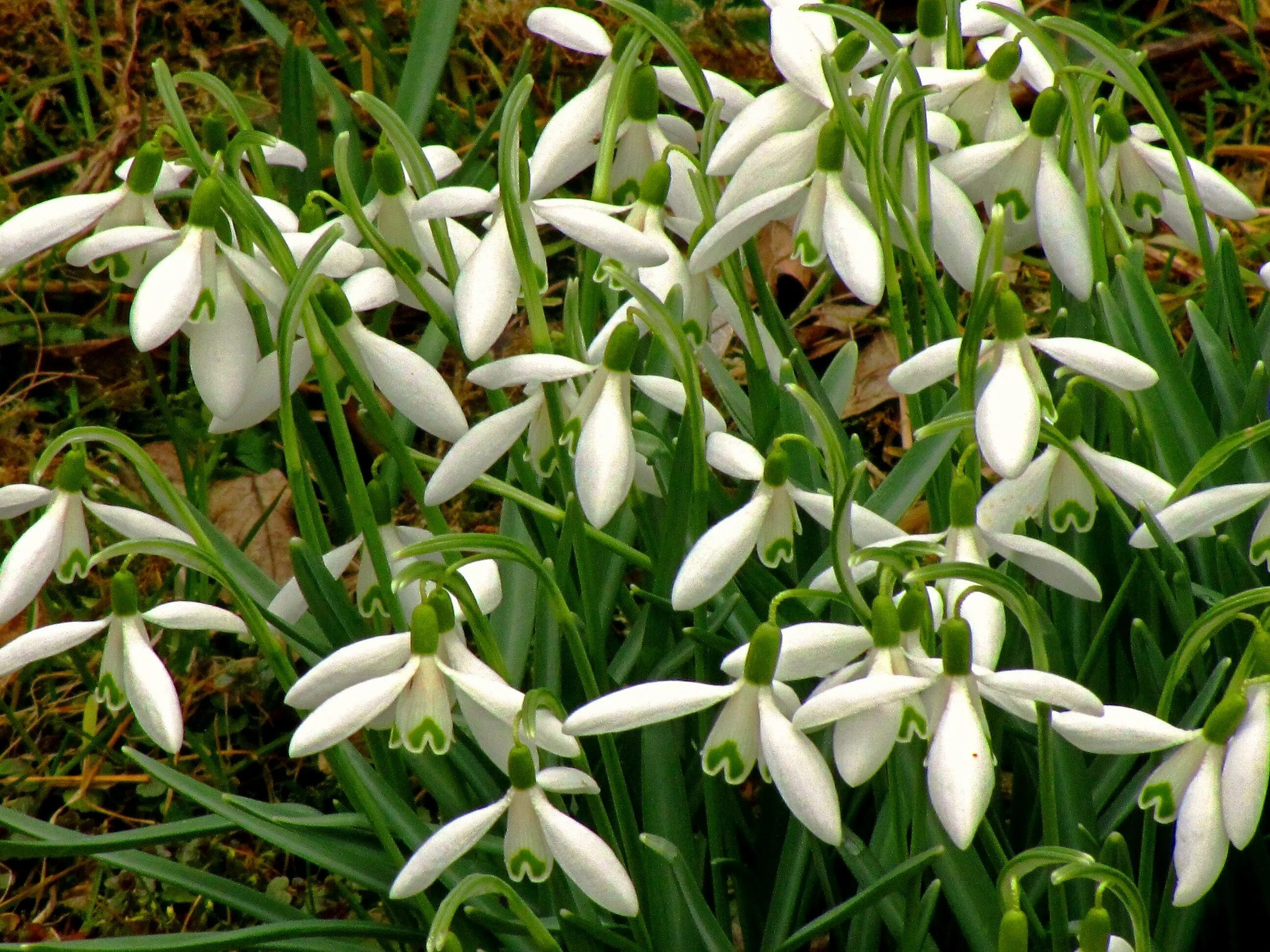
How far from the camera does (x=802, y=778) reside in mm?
857

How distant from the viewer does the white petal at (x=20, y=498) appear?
3.37ft

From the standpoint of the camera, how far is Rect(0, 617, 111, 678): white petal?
1.00 m

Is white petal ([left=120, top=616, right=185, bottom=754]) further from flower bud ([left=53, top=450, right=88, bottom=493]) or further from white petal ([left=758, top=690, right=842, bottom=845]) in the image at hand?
white petal ([left=758, top=690, right=842, bottom=845])

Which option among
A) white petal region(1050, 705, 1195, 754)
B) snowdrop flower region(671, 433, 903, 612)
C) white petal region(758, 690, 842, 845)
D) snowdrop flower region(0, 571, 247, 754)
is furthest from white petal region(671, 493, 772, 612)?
snowdrop flower region(0, 571, 247, 754)

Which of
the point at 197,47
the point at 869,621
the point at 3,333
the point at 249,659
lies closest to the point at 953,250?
the point at 869,621

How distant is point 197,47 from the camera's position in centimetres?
272

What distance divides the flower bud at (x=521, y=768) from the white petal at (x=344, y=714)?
83 millimetres

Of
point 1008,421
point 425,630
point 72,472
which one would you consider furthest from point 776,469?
point 72,472

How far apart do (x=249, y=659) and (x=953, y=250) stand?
1.13 m

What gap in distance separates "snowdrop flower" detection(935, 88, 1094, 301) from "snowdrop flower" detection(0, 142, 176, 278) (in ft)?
1.97

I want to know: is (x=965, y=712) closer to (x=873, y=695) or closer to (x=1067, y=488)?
(x=873, y=695)

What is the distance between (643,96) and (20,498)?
547 millimetres

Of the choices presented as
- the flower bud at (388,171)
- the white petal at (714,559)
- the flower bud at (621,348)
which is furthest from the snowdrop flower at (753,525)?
the flower bud at (388,171)

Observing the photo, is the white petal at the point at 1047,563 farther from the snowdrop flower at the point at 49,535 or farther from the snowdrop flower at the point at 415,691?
the snowdrop flower at the point at 49,535
